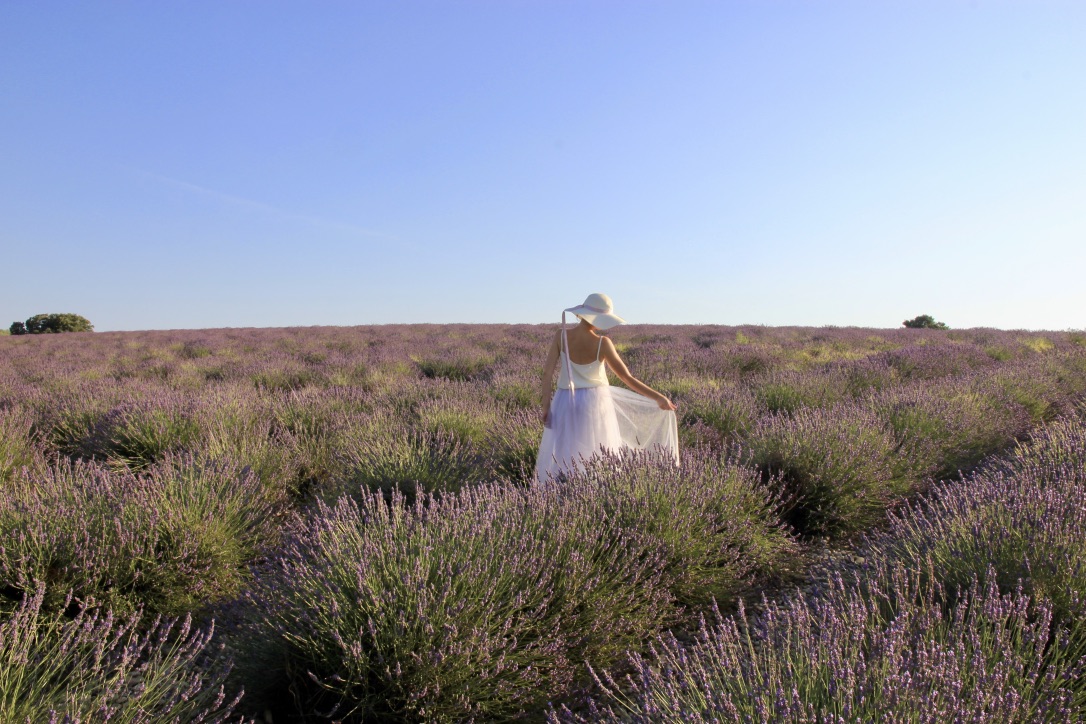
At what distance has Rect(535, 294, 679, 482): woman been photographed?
13.6ft

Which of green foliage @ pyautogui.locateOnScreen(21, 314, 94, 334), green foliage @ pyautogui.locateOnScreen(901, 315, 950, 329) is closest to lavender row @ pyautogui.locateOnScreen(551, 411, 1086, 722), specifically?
green foliage @ pyautogui.locateOnScreen(901, 315, 950, 329)

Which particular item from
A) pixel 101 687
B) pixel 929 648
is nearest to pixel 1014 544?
pixel 929 648

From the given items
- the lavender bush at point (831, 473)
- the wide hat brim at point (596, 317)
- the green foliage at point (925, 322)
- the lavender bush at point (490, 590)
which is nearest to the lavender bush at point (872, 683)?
the lavender bush at point (490, 590)

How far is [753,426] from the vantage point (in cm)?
547

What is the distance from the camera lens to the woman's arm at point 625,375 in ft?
13.8

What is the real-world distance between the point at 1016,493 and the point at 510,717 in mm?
2526

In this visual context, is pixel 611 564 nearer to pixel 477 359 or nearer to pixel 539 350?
pixel 477 359

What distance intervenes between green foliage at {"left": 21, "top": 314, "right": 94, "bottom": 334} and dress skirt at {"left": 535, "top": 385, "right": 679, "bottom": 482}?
29823 millimetres

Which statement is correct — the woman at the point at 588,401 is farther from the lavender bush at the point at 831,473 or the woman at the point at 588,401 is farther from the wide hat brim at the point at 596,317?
the lavender bush at the point at 831,473

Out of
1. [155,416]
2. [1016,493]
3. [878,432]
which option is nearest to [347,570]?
[1016,493]

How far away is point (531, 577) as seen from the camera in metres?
2.26

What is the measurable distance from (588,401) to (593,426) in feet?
0.59

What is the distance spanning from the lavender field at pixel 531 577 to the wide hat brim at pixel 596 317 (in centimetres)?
106

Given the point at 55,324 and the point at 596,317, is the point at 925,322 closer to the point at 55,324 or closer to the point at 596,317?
the point at 596,317
